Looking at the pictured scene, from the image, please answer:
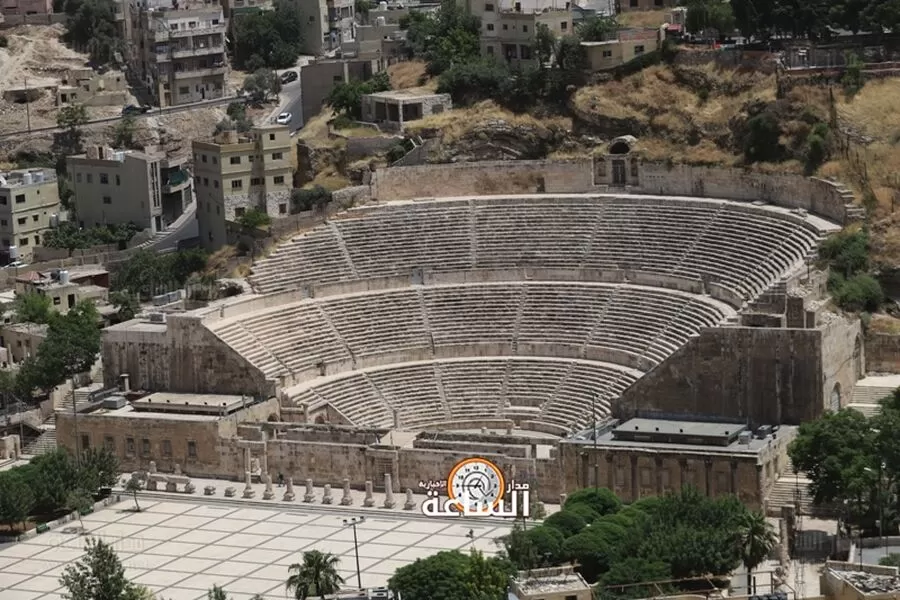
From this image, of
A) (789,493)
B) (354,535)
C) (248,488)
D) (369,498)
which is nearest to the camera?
(354,535)

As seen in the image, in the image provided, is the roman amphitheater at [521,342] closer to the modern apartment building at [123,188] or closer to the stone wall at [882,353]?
the stone wall at [882,353]

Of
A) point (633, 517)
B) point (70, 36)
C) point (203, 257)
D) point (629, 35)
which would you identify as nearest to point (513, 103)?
point (629, 35)

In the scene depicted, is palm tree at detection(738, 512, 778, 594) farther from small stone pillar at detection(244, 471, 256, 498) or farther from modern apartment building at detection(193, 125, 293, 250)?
modern apartment building at detection(193, 125, 293, 250)

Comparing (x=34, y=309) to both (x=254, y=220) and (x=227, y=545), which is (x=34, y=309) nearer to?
(x=254, y=220)

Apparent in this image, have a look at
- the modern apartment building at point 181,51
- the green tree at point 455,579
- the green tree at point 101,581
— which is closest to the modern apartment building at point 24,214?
the modern apartment building at point 181,51

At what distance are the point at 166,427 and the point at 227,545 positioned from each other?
30.6 feet

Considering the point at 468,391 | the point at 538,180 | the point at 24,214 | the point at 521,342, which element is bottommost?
the point at 468,391

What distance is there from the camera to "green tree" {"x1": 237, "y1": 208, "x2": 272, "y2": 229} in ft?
334

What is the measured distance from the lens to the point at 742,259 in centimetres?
8950

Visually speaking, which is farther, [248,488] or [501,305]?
[501,305]

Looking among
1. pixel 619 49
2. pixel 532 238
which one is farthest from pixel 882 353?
pixel 619 49

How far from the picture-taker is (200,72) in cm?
13375

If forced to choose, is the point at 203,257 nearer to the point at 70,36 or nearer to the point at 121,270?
the point at 121,270

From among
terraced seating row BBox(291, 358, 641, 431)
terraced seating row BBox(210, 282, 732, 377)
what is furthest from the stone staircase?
terraced seating row BBox(210, 282, 732, 377)
